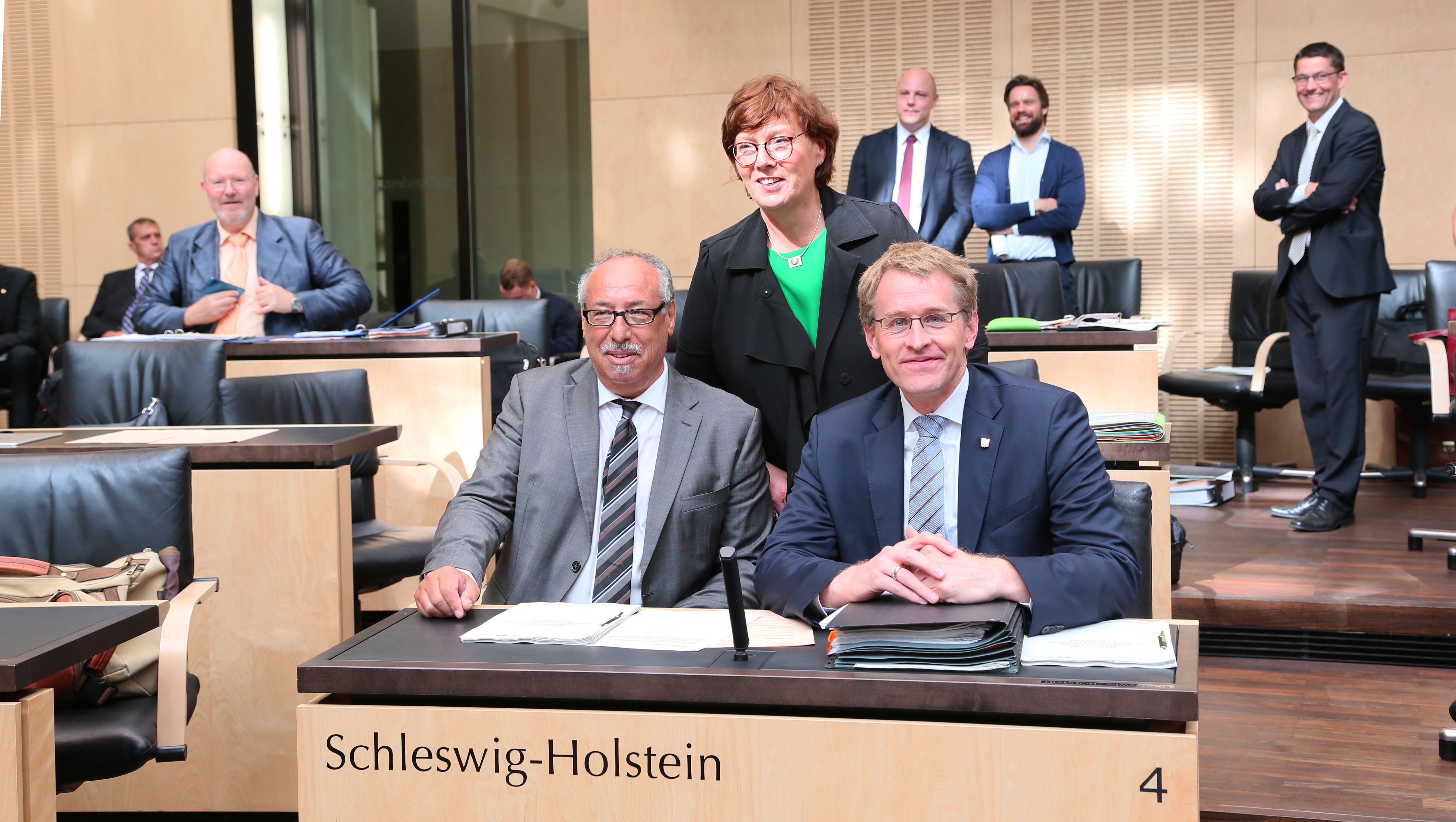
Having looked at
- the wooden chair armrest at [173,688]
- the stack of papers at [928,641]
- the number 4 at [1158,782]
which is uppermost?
the stack of papers at [928,641]

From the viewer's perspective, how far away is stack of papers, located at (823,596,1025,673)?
1.50m

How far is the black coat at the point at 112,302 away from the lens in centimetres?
748

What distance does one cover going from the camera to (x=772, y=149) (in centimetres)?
239

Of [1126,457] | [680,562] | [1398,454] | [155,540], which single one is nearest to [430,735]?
[680,562]

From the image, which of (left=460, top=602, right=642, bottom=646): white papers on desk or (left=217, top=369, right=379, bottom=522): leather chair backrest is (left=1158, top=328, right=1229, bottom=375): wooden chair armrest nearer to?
(left=217, top=369, right=379, bottom=522): leather chair backrest

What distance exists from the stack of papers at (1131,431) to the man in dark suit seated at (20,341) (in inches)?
239

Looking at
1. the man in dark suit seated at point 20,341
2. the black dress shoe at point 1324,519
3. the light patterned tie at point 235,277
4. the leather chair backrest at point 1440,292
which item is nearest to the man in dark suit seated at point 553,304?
the light patterned tie at point 235,277

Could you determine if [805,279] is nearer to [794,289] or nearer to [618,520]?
[794,289]

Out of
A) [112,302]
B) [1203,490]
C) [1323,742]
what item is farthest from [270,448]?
[112,302]

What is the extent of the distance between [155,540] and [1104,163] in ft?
19.8

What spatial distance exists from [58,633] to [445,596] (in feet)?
1.70

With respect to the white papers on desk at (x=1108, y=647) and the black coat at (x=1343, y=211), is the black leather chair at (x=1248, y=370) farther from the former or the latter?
the white papers on desk at (x=1108, y=647)

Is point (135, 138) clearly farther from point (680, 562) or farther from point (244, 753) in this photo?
point (680, 562)

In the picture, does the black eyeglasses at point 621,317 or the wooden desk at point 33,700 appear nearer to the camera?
the wooden desk at point 33,700
